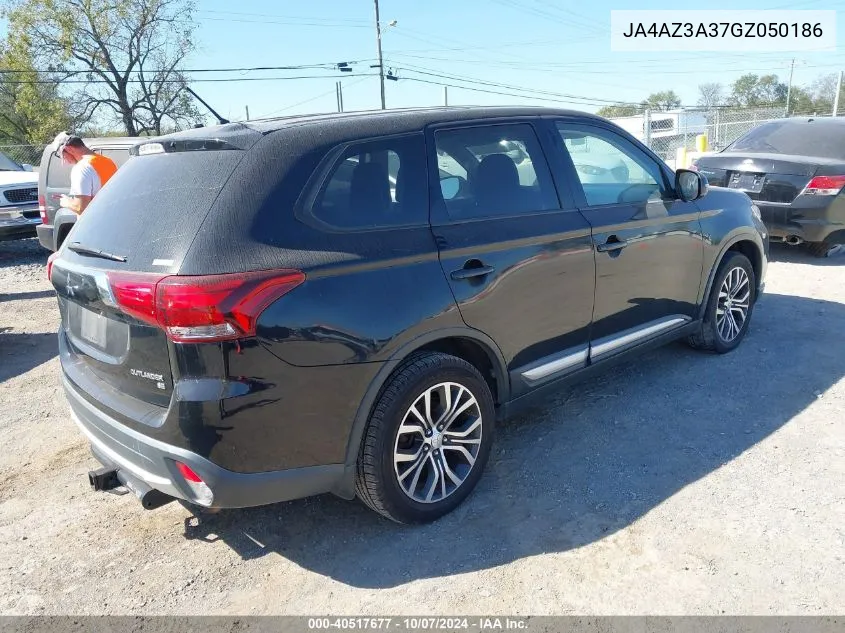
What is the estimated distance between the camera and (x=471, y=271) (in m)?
3.11

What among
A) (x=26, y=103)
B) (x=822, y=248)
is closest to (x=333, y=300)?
(x=822, y=248)

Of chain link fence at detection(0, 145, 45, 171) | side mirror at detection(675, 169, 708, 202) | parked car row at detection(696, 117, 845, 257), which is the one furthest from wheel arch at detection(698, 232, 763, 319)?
chain link fence at detection(0, 145, 45, 171)

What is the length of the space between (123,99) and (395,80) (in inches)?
696

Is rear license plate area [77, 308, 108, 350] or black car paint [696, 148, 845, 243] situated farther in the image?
black car paint [696, 148, 845, 243]

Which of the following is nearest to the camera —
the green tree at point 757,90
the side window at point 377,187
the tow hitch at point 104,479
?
the side window at point 377,187

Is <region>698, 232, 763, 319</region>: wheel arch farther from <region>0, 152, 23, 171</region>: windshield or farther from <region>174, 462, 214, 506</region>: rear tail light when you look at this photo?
<region>0, 152, 23, 171</region>: windshield

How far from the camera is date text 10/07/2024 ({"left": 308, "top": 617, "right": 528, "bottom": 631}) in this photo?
2512 millimetres

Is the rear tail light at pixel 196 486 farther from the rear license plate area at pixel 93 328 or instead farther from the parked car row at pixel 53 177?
the parked car row at pixel 53 177

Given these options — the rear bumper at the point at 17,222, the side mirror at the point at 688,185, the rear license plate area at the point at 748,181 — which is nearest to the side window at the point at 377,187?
the side mirror at the point at 688,185

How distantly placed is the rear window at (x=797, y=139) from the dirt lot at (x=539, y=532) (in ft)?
16.1

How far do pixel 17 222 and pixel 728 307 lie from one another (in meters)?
10.3

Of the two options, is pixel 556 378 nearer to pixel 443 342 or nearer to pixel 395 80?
pixel 443 342

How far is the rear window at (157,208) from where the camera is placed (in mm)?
2568

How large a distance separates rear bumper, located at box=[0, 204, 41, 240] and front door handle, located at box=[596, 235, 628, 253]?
9839mm
